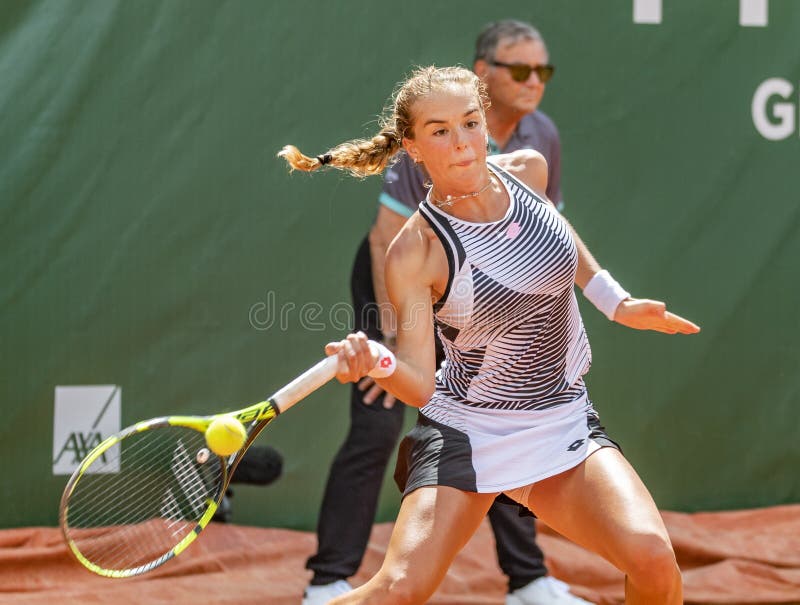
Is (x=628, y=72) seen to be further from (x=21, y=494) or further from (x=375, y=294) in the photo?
(x=21, y=494)

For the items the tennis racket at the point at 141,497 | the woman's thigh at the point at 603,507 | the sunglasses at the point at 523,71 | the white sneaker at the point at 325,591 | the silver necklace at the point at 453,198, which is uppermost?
the sunglasses at the point at 523,71

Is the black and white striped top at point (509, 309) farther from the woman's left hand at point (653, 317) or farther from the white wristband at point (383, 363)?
the white wristband at point (383, 363)

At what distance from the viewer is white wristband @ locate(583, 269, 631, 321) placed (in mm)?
2867

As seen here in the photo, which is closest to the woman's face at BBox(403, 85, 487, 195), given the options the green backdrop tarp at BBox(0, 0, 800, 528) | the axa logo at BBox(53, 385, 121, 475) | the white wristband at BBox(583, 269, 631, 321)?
the white wristband at BBox(583, 269, 631, 321)

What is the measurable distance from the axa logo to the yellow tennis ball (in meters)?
1.83

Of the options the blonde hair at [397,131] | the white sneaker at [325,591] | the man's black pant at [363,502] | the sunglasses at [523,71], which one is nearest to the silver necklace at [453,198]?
the blonde hair at [397,131]

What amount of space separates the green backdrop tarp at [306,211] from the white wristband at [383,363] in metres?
1.80

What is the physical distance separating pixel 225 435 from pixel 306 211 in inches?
76.8

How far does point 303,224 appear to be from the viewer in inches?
169

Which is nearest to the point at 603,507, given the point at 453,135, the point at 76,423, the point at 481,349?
the point at 481,349

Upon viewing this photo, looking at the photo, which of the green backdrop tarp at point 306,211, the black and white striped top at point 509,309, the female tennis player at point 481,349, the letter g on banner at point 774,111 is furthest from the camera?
the letter g on banner at point 774,111

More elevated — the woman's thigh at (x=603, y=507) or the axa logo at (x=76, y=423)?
the woman's thigh at (x=603, y=507)

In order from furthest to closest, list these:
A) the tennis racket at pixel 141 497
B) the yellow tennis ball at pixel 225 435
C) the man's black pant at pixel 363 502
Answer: the man's black pant at pixel 363 502 → the tennis racket at pixel 141 497 → the yellow tennis ball at pixel 225 435

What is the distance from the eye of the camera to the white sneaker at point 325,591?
3596 millimetres
